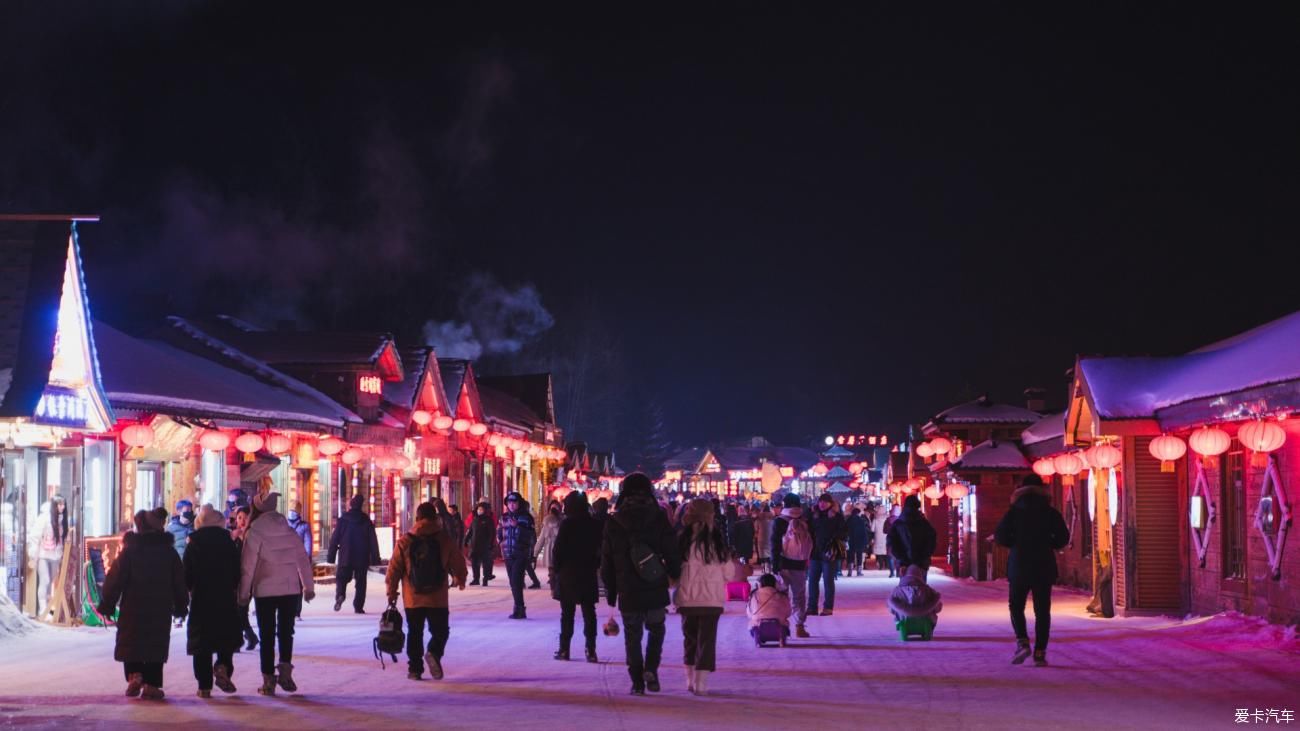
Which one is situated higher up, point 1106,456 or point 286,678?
point 1106,456

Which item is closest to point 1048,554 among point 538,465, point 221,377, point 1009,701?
point 1009,701

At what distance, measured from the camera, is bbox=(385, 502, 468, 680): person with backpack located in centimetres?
1380

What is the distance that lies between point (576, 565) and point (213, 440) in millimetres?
11176

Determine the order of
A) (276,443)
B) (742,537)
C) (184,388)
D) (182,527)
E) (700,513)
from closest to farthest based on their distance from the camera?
(700,513)
(182,527)
(184,388)
(276,443)
(742,537)

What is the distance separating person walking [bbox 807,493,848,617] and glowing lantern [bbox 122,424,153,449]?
1000 centimetres

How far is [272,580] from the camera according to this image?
13.0 m

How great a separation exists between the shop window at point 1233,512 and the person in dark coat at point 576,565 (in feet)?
29.6

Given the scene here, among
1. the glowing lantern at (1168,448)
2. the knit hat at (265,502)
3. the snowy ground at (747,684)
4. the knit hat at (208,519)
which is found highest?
the glowing lantern at (1168,448)

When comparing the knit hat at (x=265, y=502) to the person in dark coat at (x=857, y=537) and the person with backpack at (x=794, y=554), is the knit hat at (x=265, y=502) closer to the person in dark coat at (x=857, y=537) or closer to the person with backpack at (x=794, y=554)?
the person with backpack at (x=794, y=554)

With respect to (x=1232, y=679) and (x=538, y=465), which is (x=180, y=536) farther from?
(x=538, y=465)

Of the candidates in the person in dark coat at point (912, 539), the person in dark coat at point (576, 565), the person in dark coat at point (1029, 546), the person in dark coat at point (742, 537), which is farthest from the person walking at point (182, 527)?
the person in dark coat at point (742, 537)

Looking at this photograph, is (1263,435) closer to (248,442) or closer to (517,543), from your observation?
(517,543)

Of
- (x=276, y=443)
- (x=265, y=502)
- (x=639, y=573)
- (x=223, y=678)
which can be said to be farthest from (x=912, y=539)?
(x=276, y=443)

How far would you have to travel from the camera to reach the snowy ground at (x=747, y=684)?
11156 mm
